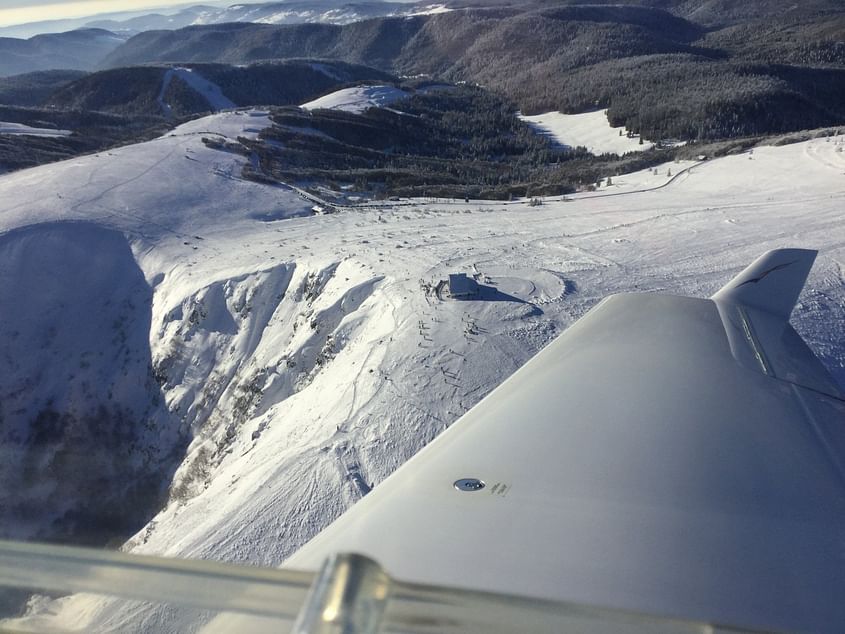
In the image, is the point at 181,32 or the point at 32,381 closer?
the point at 32,381

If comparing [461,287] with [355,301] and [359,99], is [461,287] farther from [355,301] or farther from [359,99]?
[359,99]

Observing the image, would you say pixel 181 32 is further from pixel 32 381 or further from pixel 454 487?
pixel 454 487

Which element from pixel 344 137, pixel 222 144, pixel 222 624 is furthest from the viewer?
pixel 344 137

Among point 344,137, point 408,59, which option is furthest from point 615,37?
point 344,137

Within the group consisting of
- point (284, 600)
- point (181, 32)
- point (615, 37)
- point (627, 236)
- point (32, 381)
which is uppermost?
point (181, 32)

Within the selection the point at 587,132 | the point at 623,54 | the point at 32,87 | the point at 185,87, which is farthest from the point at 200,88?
the point at 623,54

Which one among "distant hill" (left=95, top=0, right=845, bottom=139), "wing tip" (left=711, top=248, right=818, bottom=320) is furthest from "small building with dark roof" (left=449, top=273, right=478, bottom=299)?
"distant hill" (left=95, top=0, right=845, bottom=139)

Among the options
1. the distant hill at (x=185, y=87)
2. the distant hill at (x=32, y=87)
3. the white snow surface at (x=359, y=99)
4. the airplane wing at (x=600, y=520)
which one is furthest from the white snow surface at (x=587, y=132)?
the distant hill at (x=32, y=87)

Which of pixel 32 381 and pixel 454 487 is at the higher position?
pixel 454 487
